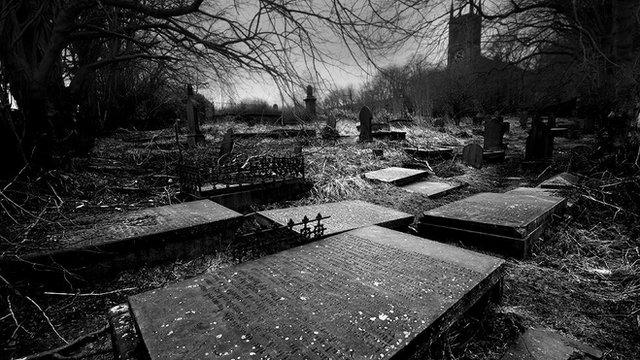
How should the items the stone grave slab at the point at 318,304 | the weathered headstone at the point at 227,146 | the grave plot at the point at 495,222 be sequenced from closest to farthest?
the stone grave slab at the point at 318,304, the grave plot at the point at 495,222, the weathered headstone at the point at 227,146

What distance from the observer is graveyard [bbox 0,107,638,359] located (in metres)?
1.62

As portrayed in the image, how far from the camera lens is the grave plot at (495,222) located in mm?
3193

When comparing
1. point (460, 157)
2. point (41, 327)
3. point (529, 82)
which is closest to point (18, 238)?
point (41, 327)

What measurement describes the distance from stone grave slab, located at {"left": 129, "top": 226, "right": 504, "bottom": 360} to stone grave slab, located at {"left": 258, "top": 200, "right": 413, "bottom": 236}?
32.9 inches

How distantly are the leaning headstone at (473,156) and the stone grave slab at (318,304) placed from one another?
7.07 meters

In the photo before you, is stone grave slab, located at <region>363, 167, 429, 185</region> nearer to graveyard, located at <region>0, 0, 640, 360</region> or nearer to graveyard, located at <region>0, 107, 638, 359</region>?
graveyard, located at <region>0, 0, 640, 360</region>

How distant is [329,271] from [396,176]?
16.4ft

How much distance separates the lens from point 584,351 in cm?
186

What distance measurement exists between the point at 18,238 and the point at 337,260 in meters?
2.84

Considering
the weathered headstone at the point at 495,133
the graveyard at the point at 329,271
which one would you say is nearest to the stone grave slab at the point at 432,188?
the graveyard at the point at 329,271

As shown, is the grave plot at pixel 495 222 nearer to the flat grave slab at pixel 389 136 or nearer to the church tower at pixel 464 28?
the church tower at pixel 464 28

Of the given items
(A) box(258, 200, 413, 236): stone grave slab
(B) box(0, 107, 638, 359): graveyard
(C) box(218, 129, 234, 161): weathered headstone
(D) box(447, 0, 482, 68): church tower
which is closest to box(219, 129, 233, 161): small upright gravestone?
(C) box(218, 129, 234, 161): weathered headstone

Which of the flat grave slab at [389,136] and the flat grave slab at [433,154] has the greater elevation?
the flat grave slab at [389,136]

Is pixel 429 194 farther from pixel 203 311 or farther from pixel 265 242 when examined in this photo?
pixel 203 311
